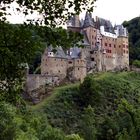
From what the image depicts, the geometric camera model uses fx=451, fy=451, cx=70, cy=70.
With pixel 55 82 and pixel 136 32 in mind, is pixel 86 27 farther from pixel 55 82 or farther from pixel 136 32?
pixel 136 32

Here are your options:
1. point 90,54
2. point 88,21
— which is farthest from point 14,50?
point 88,21

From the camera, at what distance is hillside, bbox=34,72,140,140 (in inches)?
2889

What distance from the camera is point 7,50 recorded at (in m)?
12.9

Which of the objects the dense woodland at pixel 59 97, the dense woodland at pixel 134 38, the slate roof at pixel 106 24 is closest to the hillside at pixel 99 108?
the dense woodland at pixel 59 97

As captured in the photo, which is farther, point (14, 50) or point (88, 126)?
point (88, 126)

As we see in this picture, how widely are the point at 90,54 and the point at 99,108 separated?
1623 cm

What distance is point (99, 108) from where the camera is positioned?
87.3 meters

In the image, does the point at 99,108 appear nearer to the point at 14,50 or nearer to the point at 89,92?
the point at 89,92

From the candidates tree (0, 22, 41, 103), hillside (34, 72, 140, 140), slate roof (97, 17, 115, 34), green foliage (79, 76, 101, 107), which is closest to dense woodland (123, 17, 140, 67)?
slate roof (97, 17, 115, 34)

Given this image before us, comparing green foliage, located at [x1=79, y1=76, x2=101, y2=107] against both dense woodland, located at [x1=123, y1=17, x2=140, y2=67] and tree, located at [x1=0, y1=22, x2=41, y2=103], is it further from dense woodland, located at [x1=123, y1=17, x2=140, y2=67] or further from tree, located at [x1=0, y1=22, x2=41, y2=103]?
tree, located at [x1=0, y1=22, x2=41, y2=103]

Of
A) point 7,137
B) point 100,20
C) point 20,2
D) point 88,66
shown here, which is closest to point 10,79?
point 20,2

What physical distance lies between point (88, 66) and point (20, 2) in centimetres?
8588

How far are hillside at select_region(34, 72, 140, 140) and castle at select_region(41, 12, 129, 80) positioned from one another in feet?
10.3

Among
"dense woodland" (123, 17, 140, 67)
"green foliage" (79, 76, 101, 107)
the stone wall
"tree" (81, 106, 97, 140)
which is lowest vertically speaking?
"tree" (81, 106, 97, 140)
